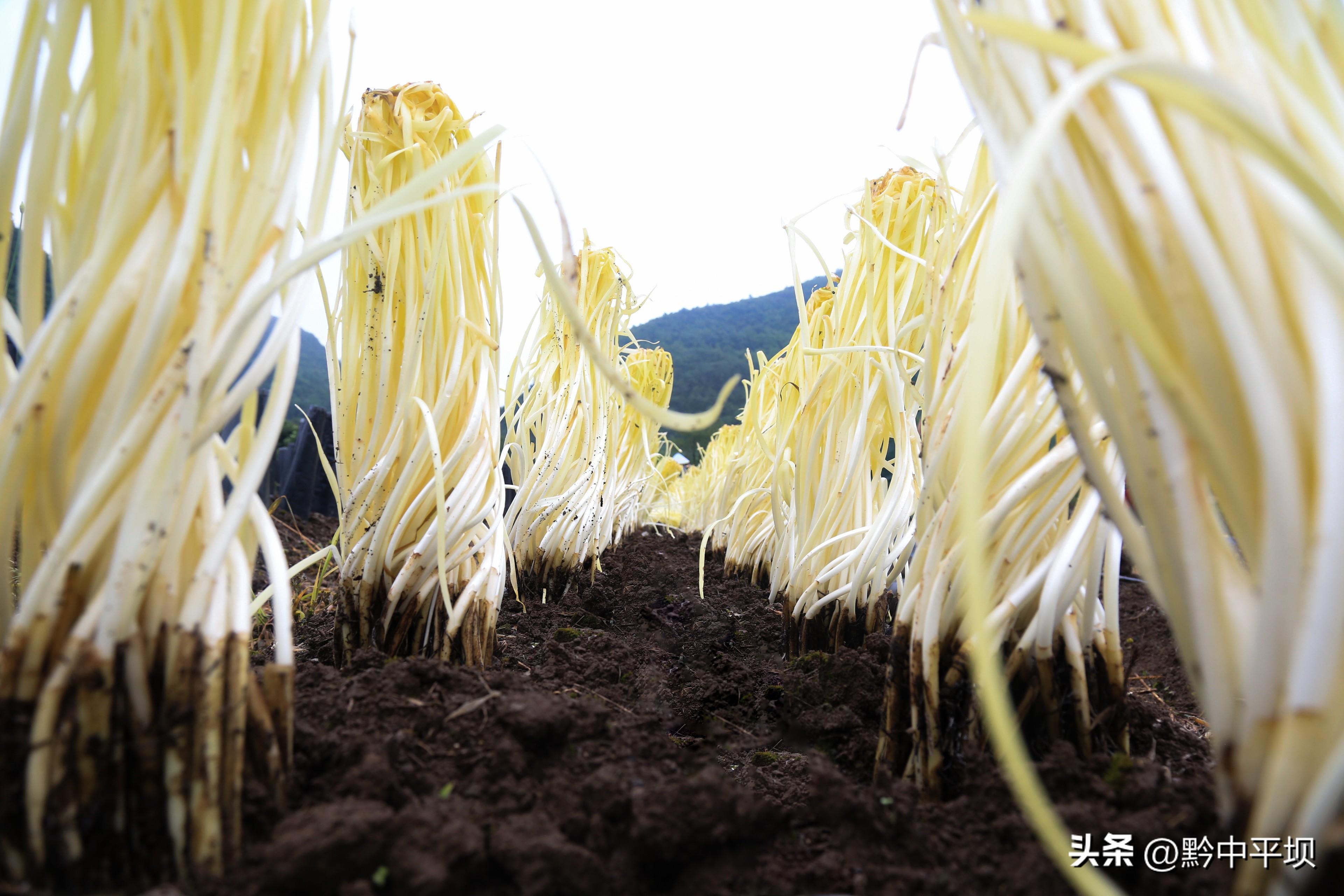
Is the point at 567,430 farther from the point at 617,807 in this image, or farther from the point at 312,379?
the point at 312,379

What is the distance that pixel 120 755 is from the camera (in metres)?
0.42

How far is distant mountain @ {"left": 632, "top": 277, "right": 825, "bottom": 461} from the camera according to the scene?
806 inches

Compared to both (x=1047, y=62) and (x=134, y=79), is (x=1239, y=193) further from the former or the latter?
(x=134, y=79)

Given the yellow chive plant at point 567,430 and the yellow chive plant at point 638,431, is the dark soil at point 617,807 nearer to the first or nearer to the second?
the yellow chive plant at point 567,430

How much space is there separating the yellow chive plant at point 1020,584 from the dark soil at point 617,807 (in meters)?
0.07

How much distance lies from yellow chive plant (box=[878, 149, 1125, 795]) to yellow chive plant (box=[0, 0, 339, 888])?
2.11ft

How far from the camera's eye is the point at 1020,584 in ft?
2.26

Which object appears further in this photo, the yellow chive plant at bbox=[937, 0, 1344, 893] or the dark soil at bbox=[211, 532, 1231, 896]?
the dark soil at bbox=[211, 532, 1231, 896]

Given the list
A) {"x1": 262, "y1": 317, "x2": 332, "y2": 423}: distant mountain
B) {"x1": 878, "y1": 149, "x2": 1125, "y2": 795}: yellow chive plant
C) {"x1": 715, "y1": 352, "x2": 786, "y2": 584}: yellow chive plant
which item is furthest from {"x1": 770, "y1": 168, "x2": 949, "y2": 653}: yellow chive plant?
{"x1": 262, "y1": 317, "x2": 332, "y2": 423}: distant mountain

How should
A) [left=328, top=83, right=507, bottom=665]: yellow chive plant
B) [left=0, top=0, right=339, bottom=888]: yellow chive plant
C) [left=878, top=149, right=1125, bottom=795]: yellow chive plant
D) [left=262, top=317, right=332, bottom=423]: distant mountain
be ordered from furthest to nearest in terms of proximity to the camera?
1. [left=262, top=317, right=332, bottom=423]: distant mountain
2. [left=328, top=83, right=507, bottom=665]: yellow chive plant
3. [left=878, top=149, right=1125, bottom=795]: yellow chive plant
4. [left=0, top=0, right=339, bottom=888]: yellow chive plant

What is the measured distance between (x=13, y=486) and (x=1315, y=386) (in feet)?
2.81

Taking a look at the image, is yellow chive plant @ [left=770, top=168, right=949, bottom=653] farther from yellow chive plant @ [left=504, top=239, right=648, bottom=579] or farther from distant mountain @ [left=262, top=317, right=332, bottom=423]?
distant mountain @ [left=262, top=317, right=332, bottom=423]

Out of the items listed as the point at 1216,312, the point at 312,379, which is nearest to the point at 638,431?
the point at 1216,312

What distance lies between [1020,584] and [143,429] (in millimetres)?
837
